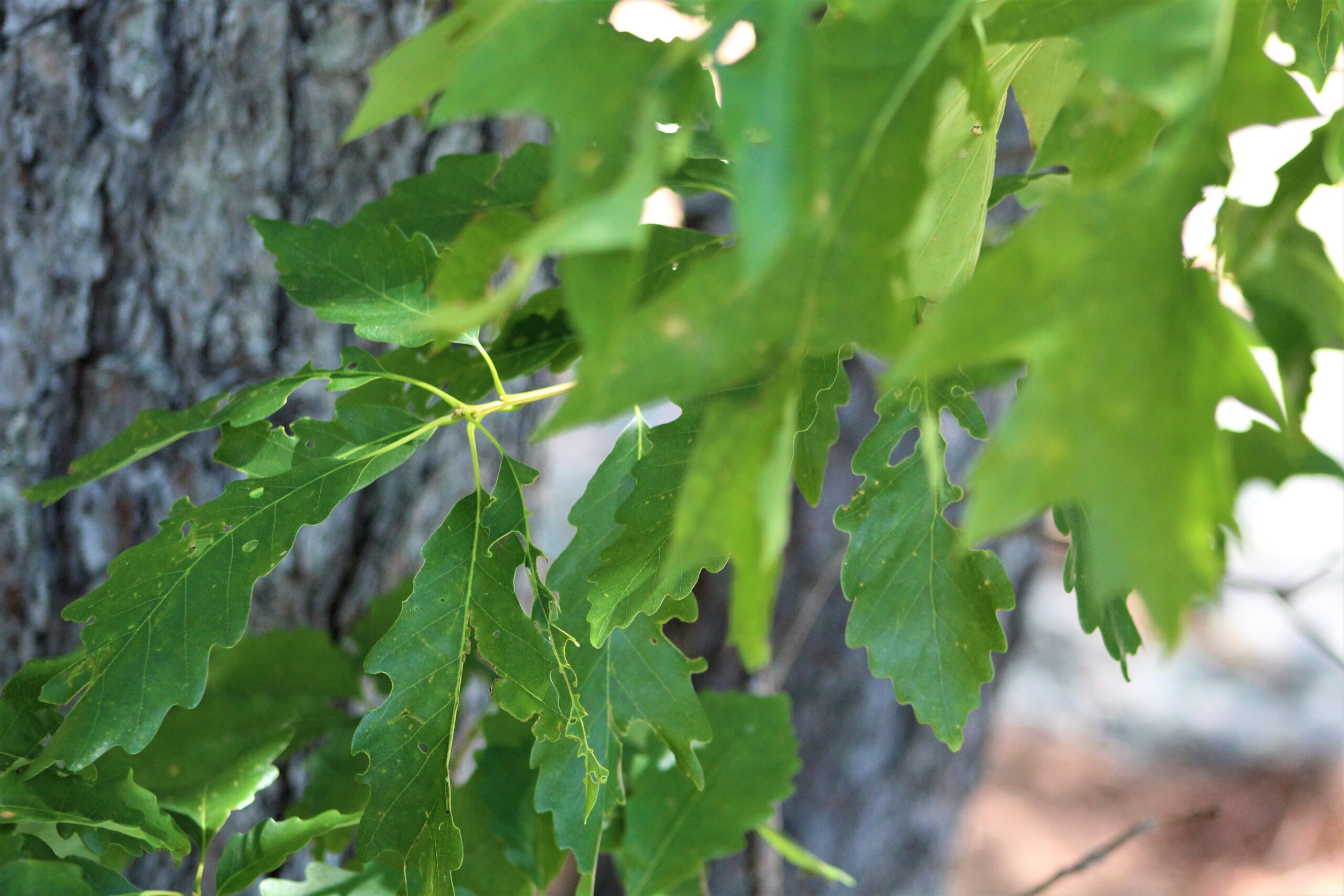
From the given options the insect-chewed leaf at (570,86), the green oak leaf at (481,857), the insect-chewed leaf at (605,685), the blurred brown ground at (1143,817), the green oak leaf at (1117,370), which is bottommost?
the blurred brown ground at (1143,817)

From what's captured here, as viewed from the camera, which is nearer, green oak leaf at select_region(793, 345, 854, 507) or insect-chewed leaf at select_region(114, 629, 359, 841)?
green oak leaf at select_region(793, 345, 854, 507)

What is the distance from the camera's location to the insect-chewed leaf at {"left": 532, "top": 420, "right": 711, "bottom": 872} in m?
0.71

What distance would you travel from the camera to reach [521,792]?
0.94m

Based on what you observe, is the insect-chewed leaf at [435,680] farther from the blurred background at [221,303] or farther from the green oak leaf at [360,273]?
the blurred background at [221,303]

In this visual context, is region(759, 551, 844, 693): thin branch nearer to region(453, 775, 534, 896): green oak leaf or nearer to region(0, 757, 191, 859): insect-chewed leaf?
region(453, 775, 534, 896): green oak leaf

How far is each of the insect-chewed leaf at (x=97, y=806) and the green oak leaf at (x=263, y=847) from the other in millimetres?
36

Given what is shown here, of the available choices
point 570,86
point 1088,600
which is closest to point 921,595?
point 1088,600

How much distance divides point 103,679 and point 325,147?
61 cm

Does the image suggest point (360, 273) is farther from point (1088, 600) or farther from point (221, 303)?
point (1088, 600)

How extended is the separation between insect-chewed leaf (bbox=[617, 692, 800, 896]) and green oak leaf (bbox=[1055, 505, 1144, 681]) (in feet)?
1.19

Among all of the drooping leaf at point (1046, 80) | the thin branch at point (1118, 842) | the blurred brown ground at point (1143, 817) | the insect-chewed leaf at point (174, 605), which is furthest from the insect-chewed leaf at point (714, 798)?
the blurred brown ground at point (1143, 817)

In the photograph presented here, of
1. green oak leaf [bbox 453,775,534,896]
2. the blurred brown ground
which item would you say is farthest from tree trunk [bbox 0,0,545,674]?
the blurred brown ground

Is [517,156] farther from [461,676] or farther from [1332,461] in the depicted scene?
[1332,461]

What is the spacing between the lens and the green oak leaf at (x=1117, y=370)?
1.07 feet
